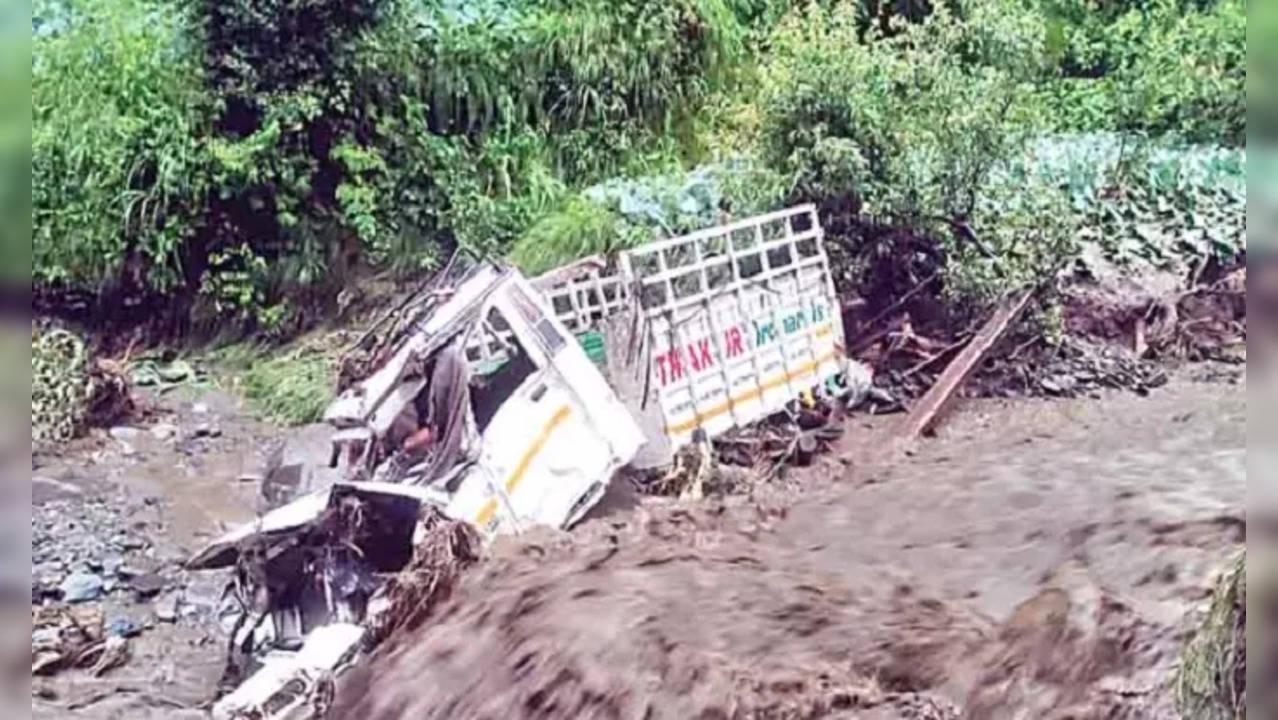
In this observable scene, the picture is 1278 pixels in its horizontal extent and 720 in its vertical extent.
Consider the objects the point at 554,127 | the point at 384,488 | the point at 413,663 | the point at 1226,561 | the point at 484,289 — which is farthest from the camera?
the point at 554,127

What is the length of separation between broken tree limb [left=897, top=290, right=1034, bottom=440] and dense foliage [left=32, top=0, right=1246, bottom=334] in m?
0.06

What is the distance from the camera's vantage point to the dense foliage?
2.57 m

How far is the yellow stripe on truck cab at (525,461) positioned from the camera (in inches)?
95.0

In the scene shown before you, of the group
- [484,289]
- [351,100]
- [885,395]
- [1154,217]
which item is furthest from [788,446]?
[351,100]

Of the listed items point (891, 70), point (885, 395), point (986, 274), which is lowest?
point (885, 395)

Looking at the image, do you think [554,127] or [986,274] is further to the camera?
[554,127]

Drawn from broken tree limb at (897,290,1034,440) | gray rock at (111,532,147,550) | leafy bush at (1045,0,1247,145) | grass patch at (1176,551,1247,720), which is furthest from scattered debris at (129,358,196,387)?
grass patch at (1176,551,1247,720)

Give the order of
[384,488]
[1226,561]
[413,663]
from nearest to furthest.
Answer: [1226,561] < [413,663] < [384,488]

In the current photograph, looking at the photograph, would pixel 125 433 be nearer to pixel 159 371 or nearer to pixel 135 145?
pixel 159 371

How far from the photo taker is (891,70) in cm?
265

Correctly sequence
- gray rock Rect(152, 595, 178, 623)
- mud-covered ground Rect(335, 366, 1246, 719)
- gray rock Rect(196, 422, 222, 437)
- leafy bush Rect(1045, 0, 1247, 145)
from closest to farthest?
1. mud-covered ground Rect(335, 366, 1246, 719)
2. leafy bush Rect(1045, 0, 1247, 145)
3. gray rock Rect(152, 595, 178, 623)
4. gray rock Rect(196, 422, 222, 437)

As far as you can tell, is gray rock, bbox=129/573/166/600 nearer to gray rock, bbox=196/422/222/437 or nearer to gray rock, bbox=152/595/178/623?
gray rock, bbox=152/595/178/623

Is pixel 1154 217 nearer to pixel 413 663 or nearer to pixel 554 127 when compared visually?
pixel 554 127

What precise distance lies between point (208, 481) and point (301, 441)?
0.79 feet
